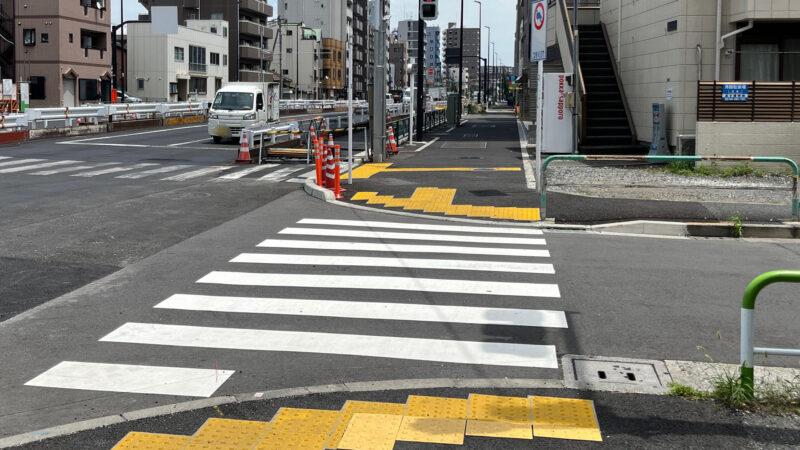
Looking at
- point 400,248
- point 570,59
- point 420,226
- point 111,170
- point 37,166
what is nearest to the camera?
point 400,248

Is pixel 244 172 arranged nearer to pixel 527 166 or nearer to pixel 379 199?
pixel 379 199

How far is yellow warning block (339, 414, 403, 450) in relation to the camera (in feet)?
15.6

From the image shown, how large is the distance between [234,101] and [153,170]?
1163 centimetres

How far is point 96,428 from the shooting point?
503cm

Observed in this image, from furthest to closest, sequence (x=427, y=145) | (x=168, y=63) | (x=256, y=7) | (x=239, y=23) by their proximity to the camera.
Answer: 1. (x=256, y=7)
2. (x=239, y=23)
3. (x=168, y=63)
4. (x=427, y=145)

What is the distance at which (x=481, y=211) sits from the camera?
49.9 feet

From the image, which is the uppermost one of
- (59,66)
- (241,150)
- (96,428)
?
(59,66)

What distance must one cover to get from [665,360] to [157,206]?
1133cm

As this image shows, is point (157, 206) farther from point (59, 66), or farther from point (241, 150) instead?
point (59, 66)

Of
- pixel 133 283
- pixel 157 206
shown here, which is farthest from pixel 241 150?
pixel 133 283

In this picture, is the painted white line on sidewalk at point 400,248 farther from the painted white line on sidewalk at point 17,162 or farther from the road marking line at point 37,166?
the painted white line on sidewalk at point 17,162

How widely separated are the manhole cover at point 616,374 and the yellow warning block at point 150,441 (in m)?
2.80

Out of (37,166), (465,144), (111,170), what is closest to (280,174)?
(111,170)

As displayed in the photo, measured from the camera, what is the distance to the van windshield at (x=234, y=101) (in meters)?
33.6
